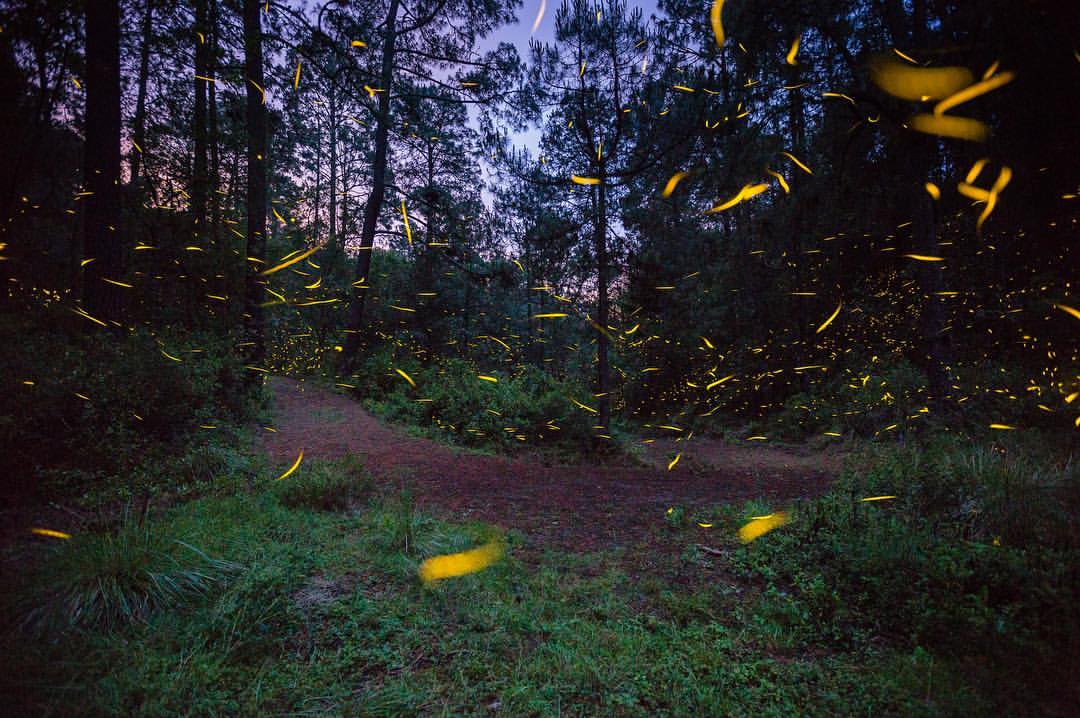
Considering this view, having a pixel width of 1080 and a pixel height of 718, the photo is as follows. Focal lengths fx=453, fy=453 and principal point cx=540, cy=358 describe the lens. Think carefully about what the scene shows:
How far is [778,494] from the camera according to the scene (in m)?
6.52

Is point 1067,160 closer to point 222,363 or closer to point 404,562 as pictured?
point 404,562

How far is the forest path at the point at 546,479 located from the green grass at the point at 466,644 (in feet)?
4.15

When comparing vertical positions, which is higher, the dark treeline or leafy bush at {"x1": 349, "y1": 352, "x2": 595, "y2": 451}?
the dark treeline

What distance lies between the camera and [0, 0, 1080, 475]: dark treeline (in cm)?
685

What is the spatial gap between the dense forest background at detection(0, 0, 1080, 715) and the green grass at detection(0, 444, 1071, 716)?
1184mm

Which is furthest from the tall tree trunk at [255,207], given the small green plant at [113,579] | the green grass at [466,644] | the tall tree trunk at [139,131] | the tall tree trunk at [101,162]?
the small green plant at [113,579]

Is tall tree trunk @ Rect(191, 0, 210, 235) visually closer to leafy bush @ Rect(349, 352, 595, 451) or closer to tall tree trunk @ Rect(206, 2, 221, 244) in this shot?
tall tree trunk @ Rect(206, 2, 221, 244)


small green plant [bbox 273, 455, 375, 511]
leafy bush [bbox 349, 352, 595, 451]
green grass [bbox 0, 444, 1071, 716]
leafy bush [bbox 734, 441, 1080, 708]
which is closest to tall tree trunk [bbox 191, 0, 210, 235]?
leafy bush [bbox 349, 352, 595, 451]

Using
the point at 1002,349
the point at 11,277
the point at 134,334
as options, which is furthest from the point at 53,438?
the point at 1002,349

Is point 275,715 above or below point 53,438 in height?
below

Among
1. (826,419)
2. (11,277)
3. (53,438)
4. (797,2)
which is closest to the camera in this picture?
(53,438)

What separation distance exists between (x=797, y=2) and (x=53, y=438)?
12.1m

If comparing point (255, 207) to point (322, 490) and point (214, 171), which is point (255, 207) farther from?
point (322, 490)

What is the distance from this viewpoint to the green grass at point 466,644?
2.31 metres
